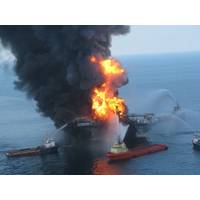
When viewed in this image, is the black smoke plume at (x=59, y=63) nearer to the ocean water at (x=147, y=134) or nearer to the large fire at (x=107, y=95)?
the large fire at (x=107, y=95)

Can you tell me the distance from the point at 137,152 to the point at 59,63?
6502mm

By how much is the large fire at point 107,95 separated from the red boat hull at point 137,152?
2.13 metres

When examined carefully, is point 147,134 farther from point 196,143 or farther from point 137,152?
point 137,152

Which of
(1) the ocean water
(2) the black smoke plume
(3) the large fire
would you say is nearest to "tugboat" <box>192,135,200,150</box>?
(1) the ocean water

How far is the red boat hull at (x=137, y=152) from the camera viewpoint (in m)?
33.6

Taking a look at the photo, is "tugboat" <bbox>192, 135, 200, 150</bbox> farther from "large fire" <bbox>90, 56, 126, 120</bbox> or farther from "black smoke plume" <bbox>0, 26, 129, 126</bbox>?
"black smoke plume" <bbox>0, 26, 129, 126</bbox>

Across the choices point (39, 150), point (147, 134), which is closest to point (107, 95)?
point (147, 134)

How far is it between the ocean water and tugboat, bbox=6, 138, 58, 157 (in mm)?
353

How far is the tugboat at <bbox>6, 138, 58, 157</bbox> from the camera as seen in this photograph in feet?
115

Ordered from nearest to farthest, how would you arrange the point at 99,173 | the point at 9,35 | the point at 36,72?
the point at 99,173 → the point at 9,35 → the point at 36,72

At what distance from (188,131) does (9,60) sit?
10.7 meters

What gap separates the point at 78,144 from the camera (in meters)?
35.9
